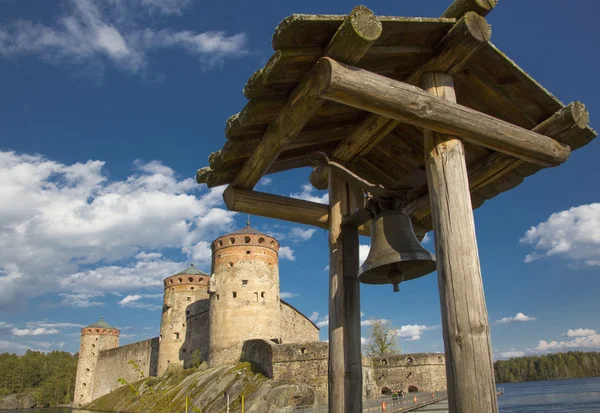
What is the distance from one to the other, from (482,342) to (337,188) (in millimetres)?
2296

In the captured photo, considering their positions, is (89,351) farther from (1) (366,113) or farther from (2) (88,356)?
(1) (366,113)

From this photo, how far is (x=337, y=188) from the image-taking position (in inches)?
187

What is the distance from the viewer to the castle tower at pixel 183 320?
37344 mm

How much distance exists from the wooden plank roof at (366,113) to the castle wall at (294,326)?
1276 inches

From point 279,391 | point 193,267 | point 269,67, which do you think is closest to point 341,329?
point 269,67

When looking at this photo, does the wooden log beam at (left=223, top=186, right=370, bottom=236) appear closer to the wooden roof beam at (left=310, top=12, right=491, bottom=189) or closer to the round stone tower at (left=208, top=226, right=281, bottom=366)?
the wooden roof beam at (left=310, top=12, right=491, bottom=189)

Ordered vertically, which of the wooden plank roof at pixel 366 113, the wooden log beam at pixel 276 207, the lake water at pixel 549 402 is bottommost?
the lake water at pixel 549 402

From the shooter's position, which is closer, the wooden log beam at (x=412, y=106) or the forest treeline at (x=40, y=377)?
the wooden log beam at (x=412, y=106)

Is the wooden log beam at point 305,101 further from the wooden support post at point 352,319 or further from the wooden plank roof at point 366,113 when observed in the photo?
the wooden support post at point 352,319

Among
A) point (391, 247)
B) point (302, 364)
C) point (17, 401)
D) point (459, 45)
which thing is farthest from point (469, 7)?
point (17, 401)

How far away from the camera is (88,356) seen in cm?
5097

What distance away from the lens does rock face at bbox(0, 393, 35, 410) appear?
6599 cm

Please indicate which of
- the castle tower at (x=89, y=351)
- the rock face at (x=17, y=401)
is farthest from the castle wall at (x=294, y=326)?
the rock face at (x=17, y=401)

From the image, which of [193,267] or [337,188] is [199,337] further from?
[337,188]
